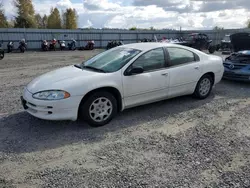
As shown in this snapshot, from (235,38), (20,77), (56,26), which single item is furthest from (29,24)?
(235,38)

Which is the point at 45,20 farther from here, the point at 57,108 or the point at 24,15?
the point at 57,108

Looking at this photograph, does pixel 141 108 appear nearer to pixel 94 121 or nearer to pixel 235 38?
pixel 94 121

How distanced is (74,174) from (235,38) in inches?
327

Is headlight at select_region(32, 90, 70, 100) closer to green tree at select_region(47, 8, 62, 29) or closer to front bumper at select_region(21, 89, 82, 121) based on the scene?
front bumper at select_region(21, 89, 82, 121)

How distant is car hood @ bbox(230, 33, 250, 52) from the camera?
8.62 m

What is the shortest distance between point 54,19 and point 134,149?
60774 mm

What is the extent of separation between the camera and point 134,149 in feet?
11.7

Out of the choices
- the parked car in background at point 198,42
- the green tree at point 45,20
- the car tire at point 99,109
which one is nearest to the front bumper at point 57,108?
the car tire at point 99,109

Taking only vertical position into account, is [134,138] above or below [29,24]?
below

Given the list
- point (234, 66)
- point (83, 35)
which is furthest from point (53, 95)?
point (83, 35)

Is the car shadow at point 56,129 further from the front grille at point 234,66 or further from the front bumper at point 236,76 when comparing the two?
the front grille at point 234,66

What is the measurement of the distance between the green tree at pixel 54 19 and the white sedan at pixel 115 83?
57.3 m

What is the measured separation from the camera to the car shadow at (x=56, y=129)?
3708mm

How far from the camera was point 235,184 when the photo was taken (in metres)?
2.82
